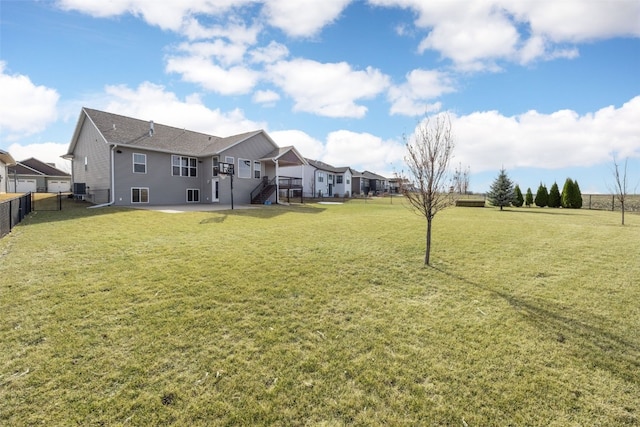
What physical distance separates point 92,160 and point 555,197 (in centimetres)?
4150

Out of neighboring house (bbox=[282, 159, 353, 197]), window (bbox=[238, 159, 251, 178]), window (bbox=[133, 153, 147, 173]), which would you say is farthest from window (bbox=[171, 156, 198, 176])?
neighboring house (bbox=[282, 159, 353, 197])

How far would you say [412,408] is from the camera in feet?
9.32

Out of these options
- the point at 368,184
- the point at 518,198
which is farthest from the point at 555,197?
the point at 368,184

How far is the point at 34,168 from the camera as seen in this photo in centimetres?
4025

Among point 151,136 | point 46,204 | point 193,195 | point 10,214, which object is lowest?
point 10,214

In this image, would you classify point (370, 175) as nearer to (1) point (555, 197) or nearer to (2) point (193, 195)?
(1) point (555, 197)

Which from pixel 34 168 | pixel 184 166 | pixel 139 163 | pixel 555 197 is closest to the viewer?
pixel 139 163

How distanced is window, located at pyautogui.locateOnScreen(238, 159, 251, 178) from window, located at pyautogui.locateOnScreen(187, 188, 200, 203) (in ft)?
12.0

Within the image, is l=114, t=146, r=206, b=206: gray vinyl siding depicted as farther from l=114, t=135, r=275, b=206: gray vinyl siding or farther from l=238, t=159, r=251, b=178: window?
l=238, t=159, r=251, b=178: window

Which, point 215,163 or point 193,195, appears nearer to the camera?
point 215,163

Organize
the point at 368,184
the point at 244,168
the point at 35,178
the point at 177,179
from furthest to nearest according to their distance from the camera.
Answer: the point at 368,184, the point at 35,178, the point at 244,168, the point at 177,179

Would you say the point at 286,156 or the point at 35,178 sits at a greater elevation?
the point at 286,156

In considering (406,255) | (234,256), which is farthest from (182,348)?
(406,255)

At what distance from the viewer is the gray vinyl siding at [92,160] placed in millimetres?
19703
